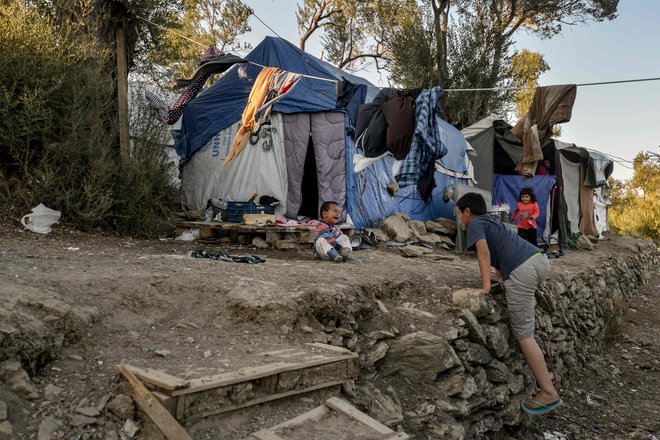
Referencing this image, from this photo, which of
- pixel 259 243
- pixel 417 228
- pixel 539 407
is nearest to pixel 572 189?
pixel 417 228

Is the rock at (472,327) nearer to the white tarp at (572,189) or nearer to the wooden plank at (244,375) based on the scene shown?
the wooden plank at (244,375)

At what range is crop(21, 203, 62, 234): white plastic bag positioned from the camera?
573 cm

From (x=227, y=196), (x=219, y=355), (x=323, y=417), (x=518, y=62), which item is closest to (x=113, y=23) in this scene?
(x=227, y=196)

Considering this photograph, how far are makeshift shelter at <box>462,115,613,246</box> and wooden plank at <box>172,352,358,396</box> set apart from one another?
323 inches

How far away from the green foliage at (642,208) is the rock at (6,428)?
764 inches

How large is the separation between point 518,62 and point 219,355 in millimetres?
20457

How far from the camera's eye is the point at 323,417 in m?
2.61

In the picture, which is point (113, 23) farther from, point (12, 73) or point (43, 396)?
point (43, 396)

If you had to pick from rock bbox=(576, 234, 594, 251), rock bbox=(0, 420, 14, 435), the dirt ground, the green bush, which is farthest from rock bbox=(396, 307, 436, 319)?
rock bbox=(576, 234, 594, 251)

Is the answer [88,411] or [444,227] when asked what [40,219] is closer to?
[88,411]

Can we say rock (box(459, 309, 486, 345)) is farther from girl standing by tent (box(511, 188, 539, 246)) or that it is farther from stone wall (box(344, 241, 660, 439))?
girl standing by tent (box(511, 188, 539, 246))

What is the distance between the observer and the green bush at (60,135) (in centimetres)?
597

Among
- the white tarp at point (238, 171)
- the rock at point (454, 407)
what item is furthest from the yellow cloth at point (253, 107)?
the rock at point (454, 407)

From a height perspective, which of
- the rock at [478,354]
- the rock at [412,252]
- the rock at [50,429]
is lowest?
the rock at [478,354]
